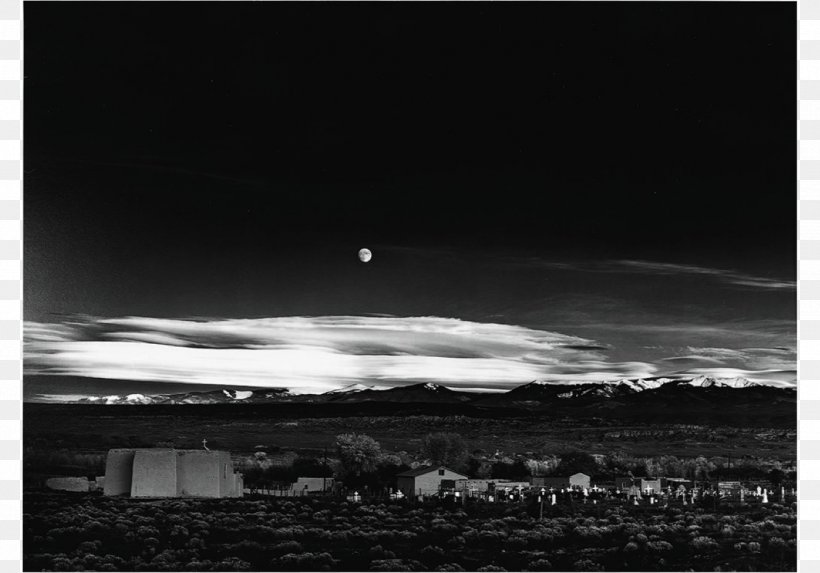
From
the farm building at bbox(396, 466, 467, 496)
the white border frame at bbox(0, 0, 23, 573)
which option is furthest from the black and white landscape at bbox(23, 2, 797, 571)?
the white border frame at bbox(0, 0, 23, 573)

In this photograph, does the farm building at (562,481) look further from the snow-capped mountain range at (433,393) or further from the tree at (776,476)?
the tree at (776,476)

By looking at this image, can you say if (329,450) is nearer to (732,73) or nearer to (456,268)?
(456,268)

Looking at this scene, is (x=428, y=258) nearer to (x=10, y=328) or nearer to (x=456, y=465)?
(x=456, y=465)

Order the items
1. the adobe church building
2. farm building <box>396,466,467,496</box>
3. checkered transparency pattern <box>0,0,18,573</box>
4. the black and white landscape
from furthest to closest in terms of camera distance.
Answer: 1. farm building <box>396,466,467,496</box>
2. the black and white landscape
3. the adobe church building
4. checkered transparency pattern <box>0,0,18,573</box>

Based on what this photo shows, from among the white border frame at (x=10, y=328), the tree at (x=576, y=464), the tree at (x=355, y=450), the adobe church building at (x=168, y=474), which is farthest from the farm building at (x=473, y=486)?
the white border frame at (x=10, y=328)

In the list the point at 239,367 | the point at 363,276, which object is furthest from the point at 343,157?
the point at 239,367

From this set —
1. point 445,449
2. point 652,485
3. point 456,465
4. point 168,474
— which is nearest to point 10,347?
point 168,474

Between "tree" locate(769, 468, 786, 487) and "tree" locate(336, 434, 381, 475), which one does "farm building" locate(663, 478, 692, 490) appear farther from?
"tree" locate(336, 434, 381, 475)
